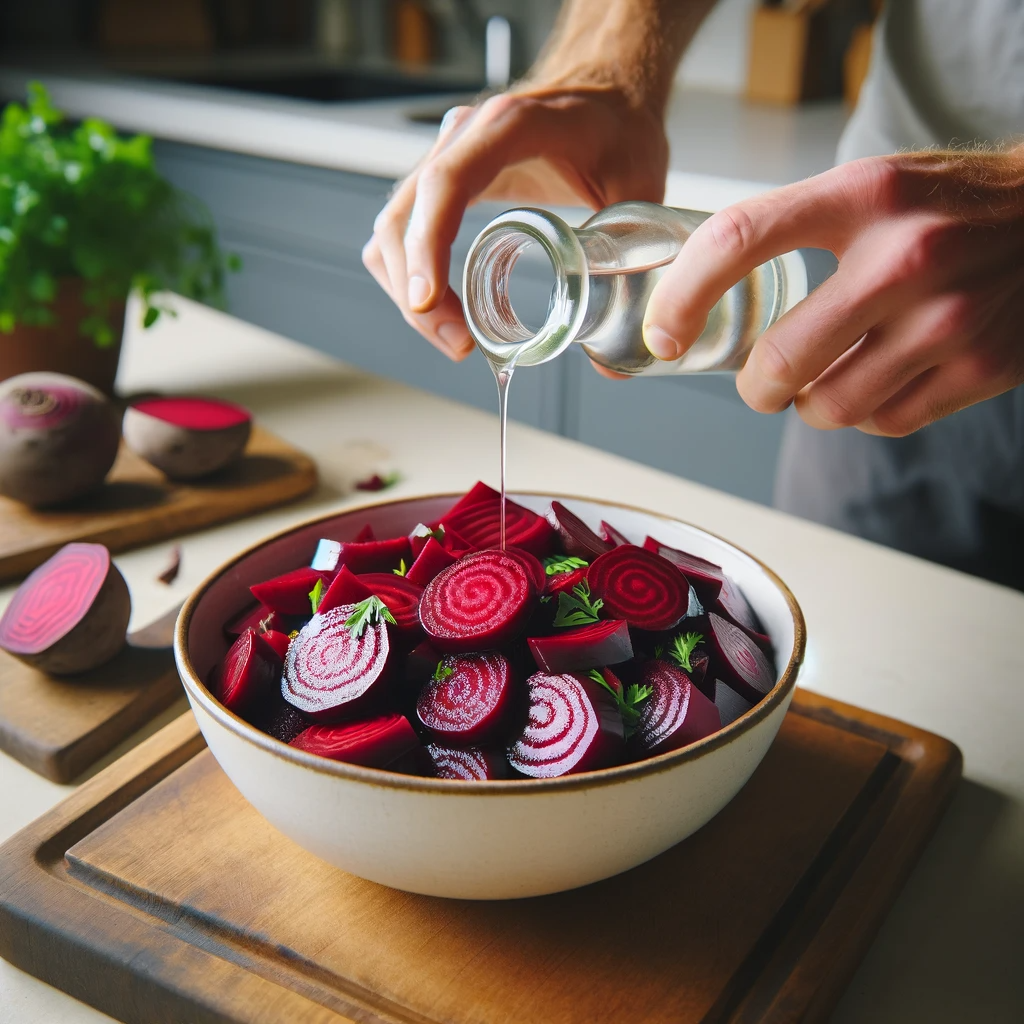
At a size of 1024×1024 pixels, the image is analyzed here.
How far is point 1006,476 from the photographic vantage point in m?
1.65

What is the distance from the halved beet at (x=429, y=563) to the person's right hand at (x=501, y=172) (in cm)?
30

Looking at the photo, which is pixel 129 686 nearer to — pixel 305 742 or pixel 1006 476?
pixel 305 742

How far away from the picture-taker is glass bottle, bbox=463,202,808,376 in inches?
30.5

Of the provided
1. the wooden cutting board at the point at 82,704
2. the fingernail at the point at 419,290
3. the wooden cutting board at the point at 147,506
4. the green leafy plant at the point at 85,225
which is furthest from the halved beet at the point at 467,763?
the green leafy plant at the point at 85,225

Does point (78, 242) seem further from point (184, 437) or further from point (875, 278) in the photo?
point (875, 278)

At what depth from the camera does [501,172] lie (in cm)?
120

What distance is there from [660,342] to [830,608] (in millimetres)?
467

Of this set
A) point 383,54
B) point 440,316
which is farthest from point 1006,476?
point 383,54

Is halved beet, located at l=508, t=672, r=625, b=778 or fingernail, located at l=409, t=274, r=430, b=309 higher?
fingernail, located at l=409, t=274, r=430, b=309

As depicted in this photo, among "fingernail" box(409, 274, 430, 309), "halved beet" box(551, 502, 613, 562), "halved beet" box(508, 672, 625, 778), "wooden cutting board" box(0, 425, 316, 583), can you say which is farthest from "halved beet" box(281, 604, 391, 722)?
"wooden cutting board" box(0, 425, 316, 583)

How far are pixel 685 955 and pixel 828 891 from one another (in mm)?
124

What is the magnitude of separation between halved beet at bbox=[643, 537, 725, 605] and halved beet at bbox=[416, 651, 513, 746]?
7.2 inches

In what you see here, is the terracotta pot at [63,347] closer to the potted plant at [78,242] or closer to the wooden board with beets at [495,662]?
the potted plant at [78,242]

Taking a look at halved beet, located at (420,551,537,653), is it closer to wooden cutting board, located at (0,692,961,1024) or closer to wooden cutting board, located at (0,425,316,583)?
wooden cutting board, located at (0,692,961,1024)
